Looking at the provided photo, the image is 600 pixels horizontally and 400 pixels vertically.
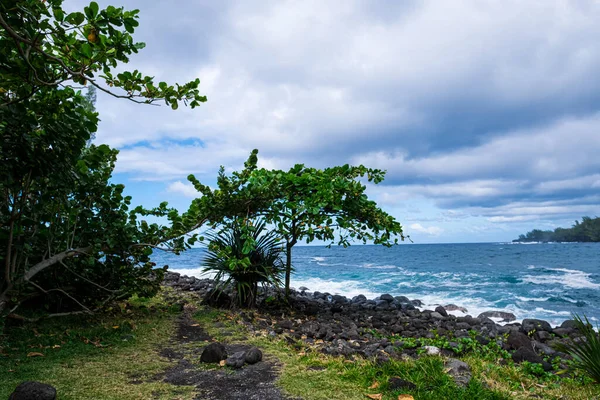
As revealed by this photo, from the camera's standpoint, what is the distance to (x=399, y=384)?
3.88 m

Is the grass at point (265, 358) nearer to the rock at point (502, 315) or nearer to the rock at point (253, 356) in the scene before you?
the rock at point (253, 356)

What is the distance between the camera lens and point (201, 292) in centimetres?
1135

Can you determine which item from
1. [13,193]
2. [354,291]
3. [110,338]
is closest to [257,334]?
[110,338]

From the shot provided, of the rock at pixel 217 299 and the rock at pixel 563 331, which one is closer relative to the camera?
the rock at pixel 563 331

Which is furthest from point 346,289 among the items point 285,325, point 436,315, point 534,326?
point 285,325

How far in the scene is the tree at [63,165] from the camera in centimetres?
326

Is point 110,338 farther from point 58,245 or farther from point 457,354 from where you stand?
point 457,354

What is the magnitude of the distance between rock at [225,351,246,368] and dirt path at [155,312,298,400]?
66mm

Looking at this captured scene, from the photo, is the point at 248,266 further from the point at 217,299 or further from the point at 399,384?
the point at 399,384

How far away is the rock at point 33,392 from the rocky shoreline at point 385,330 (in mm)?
3134

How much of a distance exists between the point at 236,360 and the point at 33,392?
2004 mm

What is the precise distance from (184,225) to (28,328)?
2.69 meters

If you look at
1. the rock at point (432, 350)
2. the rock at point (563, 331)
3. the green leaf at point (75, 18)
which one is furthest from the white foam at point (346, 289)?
the green leaf at point (75, 18)

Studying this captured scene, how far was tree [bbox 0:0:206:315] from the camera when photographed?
10.7 feet
